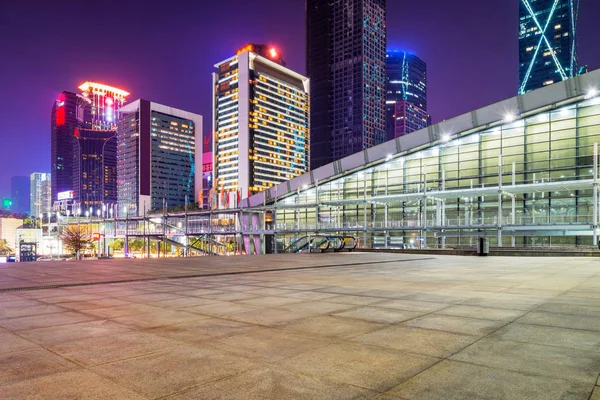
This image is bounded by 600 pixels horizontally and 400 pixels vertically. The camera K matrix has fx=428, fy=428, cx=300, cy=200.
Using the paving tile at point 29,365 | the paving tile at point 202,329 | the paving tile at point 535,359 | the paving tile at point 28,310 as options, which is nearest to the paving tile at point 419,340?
the paving tile at point 535,359

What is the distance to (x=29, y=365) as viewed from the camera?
4.61 metres

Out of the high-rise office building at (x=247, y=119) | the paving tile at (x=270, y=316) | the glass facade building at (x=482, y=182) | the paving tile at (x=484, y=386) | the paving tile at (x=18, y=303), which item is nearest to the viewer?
the paving tile at (x=484, y=386)

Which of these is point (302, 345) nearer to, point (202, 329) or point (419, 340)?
point (419, 340)

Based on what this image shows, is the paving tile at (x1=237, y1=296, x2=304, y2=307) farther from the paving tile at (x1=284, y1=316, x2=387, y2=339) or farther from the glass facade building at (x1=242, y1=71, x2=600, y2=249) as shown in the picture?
the glass facade building at (x1=242, y1=71, x2=600, y2=249)

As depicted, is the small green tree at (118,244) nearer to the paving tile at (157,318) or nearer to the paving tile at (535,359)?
the paving tile at (157,318)

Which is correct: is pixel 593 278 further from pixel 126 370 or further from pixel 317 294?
pixel 126 370

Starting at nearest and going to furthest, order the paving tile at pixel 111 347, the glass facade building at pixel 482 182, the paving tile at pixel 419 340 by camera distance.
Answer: the paving tile at pixel 111 347 < the paving tile at pixel 419 340 < the glass facade building at pixel 482 182

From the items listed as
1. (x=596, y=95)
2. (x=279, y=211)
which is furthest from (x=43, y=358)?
(x=279, y=211)

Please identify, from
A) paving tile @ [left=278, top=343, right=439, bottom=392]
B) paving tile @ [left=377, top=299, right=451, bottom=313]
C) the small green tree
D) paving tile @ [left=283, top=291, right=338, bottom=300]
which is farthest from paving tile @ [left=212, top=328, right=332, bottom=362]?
the small green tree

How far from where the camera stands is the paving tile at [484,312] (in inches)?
279

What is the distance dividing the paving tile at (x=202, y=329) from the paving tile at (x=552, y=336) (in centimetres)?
362

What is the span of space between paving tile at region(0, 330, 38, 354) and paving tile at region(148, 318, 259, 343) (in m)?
1.54

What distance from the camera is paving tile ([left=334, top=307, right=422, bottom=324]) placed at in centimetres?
700

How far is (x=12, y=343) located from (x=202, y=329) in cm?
242
